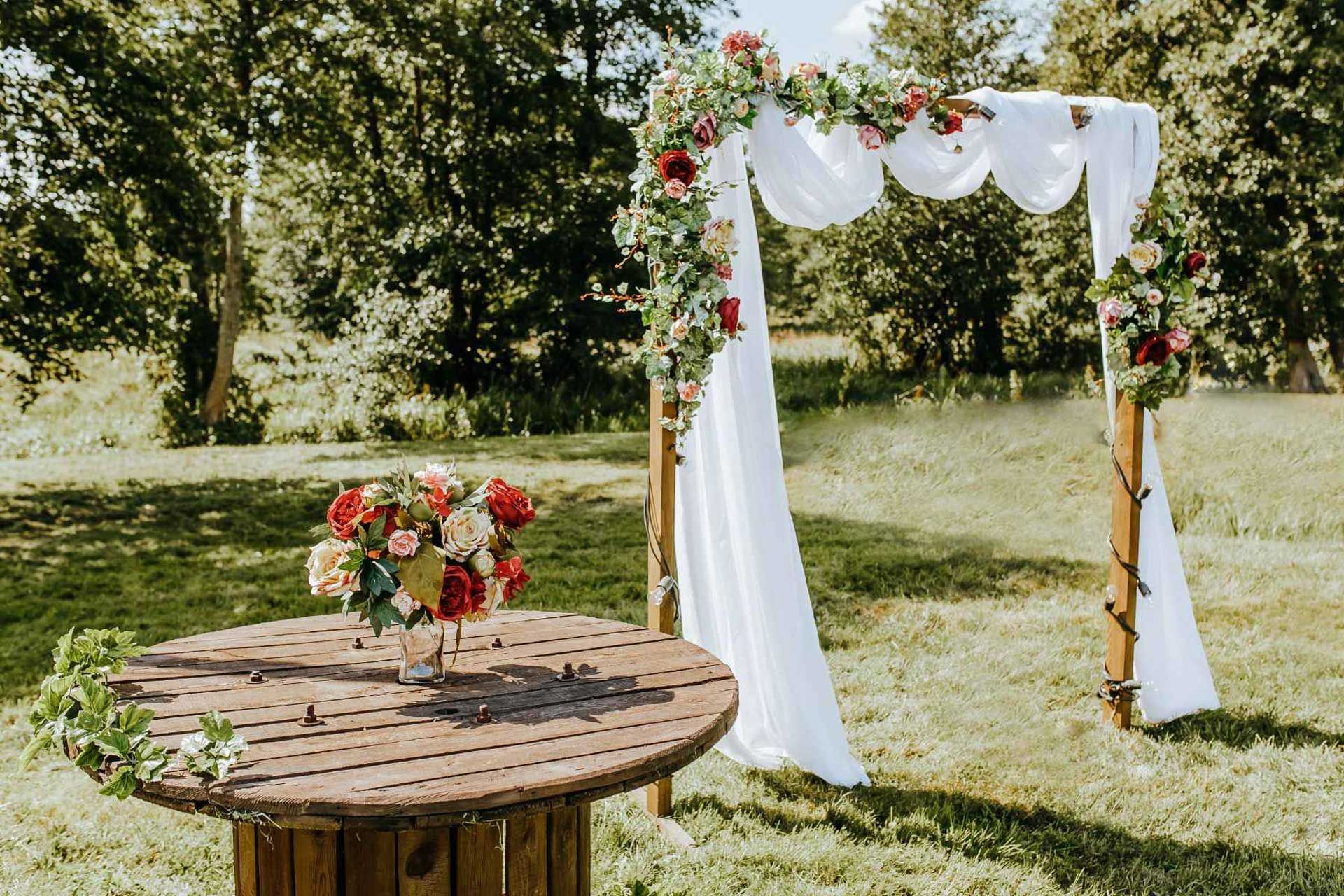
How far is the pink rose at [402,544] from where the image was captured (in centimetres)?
233

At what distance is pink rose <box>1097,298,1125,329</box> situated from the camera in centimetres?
436

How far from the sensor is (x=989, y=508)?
890 centimetres

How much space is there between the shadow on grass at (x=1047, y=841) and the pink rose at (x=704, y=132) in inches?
91.8

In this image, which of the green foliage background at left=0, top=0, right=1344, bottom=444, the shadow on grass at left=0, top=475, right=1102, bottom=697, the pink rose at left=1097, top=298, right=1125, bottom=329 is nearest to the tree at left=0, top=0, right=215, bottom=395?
the green foliage background at left=0, top=0, right=1344, bottom=444

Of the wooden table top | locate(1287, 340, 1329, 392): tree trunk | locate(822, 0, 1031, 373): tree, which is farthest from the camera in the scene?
locate(822, 0, 1031, 373): tree

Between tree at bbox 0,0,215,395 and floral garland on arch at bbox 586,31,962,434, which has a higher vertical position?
tree at bbox 0,0,215,395

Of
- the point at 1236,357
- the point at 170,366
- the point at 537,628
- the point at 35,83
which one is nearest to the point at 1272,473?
the point at 1236,357

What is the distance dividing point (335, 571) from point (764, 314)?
216 centimetres

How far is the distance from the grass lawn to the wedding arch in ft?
1.13

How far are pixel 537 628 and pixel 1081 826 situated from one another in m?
2.10

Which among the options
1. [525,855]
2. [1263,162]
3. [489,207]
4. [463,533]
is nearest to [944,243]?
[1263,162]

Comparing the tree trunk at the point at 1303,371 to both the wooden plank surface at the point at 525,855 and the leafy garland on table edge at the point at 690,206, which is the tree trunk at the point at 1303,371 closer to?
the leafy garland on table edge at the point at 690,206

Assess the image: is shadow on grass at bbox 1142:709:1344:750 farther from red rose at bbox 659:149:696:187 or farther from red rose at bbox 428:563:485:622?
red rose at bbox 428:563:485:622

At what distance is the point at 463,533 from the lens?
7.77 feet
